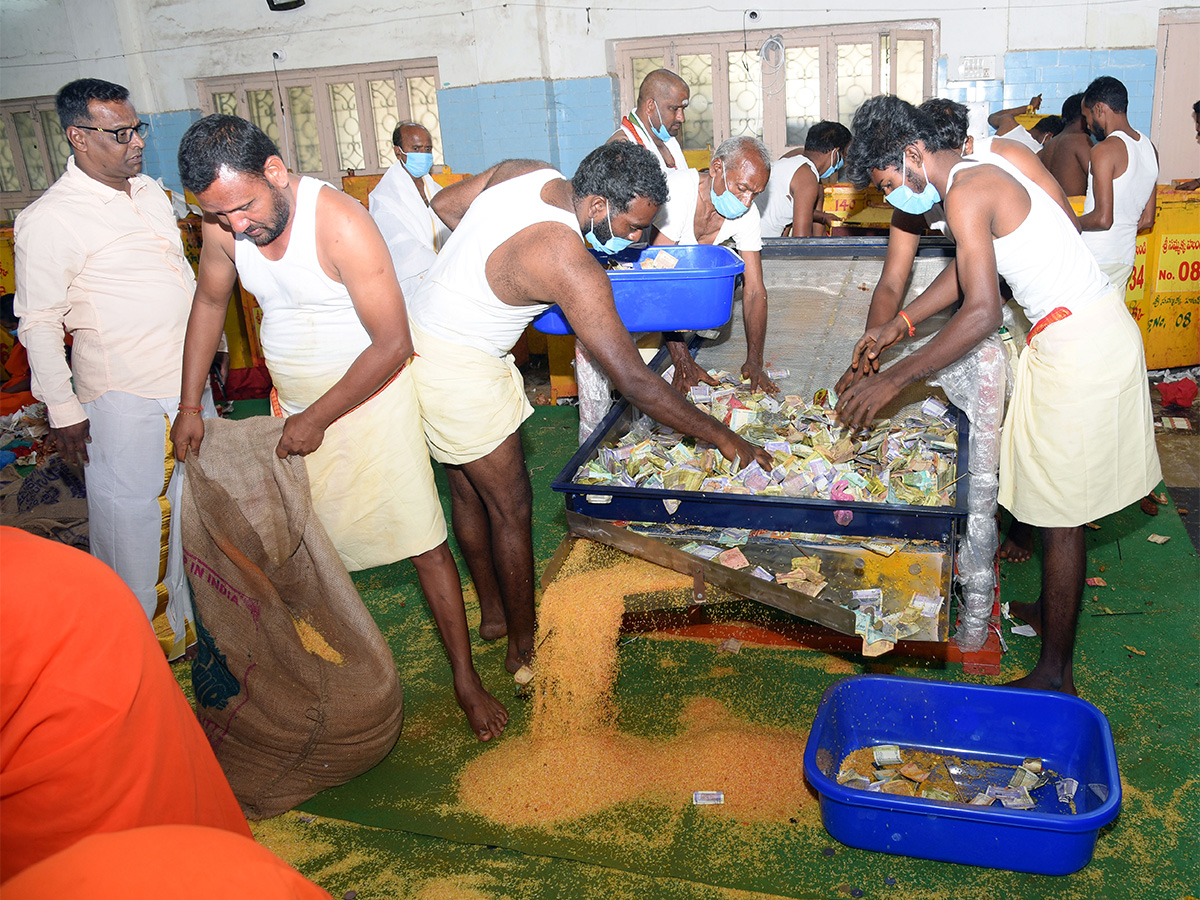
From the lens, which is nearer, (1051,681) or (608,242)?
(608,242)

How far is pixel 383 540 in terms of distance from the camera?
9.64ft

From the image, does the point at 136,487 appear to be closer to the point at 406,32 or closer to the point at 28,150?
the point at 406,32

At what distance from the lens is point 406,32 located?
31.7 feet

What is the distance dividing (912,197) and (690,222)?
1279 mm

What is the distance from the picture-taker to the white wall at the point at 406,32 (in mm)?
8305

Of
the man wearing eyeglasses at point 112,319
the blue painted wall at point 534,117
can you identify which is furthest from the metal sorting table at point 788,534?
the blue painted wall at point 534,117

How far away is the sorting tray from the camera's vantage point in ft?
8.30

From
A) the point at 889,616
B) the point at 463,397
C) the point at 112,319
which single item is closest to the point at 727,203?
the point at 463,397

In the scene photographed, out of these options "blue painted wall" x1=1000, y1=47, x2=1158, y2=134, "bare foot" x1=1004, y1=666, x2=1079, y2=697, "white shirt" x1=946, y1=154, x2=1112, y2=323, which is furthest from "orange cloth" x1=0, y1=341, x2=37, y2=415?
"blue painted wall" x1=1000, y1=47, x2=1158, y2=134

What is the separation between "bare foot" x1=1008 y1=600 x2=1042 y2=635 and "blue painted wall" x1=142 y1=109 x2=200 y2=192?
34.6ft

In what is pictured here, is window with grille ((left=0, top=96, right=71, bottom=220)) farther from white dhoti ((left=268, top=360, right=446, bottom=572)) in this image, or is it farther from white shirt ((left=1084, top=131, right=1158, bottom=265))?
white shirt ((left=1084, top=131, right=1158, bottom=265))

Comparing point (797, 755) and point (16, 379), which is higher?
point (16, 379)

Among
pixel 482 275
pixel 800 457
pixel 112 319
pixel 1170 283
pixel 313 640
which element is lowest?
pixel 313 640

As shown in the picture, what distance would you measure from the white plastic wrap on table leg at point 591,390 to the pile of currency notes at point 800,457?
179mm
